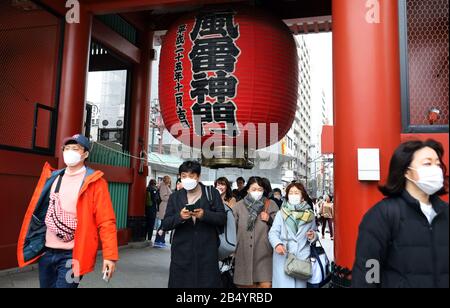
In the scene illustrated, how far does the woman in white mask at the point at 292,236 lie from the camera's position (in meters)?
4.47

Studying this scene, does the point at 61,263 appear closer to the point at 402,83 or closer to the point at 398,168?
the point at 398,168

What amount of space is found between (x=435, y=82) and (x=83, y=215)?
4063 millimetres

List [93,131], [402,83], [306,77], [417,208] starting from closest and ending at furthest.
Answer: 1. [417,208]
2. [402,83]
3. [93,131]
4. [306,77]

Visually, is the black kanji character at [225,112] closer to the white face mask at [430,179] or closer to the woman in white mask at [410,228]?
the woman in white mask at [410,228]

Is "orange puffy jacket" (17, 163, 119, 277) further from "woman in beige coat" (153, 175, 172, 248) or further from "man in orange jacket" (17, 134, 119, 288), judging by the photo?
"woman in beige coat" (153, 175, 172, 248)

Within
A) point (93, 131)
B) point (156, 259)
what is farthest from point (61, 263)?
point (93, 131)

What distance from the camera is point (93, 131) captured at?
1238 centimetres

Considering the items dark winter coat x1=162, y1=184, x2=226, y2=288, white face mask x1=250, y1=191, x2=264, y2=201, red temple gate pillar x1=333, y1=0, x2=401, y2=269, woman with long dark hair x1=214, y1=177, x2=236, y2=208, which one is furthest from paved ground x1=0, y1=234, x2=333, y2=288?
red temple gate pillar x1=333, y1=0, x2=401, y2=269

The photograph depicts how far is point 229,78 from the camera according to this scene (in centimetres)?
552

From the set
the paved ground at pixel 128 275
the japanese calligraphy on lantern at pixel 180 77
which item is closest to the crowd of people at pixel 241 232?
the japanese calligraphy on lantern at pixel 180 77

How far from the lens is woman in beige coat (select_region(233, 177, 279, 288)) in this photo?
4.80 metres

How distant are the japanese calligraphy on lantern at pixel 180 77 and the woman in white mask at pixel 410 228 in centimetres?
391

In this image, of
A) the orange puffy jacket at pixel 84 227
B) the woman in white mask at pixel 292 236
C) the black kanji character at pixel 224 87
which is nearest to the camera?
the orange puffy jacket at pixel 84 227

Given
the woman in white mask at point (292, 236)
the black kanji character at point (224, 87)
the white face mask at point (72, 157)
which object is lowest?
the woman in white mask at point (292, 236)
